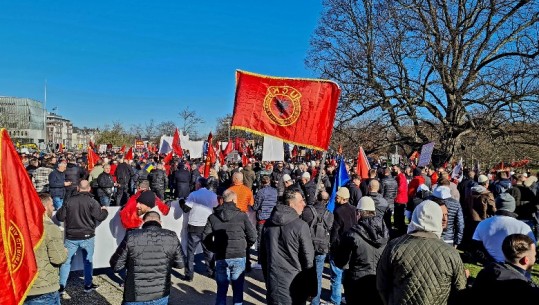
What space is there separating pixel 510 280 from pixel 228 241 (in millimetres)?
3362

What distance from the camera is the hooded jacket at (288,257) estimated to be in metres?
4.52

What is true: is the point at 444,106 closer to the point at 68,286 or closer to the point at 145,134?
the point at 68,286

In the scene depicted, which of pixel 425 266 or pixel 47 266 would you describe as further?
pixel 47 266

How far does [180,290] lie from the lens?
22.9 feet


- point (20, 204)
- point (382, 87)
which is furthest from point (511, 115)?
point (20, 204)

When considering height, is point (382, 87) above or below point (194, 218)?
above

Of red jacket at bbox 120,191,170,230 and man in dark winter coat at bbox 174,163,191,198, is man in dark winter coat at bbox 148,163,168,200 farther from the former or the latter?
red jacket at bbox 120,191,170,230

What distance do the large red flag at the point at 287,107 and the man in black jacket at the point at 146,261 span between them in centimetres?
233

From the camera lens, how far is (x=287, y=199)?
15.9 feet

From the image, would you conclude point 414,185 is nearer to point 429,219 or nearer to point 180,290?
point 180,290

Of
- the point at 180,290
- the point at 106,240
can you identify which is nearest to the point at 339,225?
the point at 180,290

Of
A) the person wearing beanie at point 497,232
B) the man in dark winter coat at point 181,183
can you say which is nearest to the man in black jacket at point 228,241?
the person wearing beanie at point 497,232

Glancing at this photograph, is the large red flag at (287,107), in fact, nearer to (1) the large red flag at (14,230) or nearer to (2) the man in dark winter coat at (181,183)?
(1) the large red flag at (14,230)

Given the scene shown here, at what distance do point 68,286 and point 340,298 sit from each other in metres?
4.37
